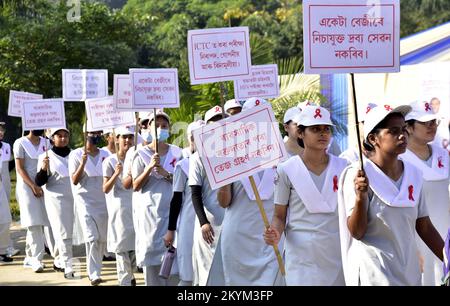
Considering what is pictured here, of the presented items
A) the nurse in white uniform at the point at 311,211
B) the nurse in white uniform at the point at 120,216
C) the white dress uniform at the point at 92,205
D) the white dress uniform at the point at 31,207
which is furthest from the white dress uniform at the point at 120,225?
the nurse in white uniform at the point at 311,211

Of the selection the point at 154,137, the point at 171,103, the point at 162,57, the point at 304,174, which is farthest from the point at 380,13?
the point at 162,57

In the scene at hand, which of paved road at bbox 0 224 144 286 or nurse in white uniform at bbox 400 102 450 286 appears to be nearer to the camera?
nurse in white uniform at bbox 400 102 450 286

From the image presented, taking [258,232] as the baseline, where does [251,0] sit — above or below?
above

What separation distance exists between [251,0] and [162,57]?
1690cm

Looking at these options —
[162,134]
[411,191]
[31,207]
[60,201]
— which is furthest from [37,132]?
[411,191]

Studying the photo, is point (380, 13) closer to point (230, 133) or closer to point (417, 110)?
point (230, 133)

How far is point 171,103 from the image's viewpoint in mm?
10000

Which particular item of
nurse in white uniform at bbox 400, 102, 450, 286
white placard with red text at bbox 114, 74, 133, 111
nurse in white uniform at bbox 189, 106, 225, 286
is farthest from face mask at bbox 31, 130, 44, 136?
nurse in white uniform at bbox 400, 102, 450, 286

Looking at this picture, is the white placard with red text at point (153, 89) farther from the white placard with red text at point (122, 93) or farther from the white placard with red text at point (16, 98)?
the white placard with red text at point (16, 98)

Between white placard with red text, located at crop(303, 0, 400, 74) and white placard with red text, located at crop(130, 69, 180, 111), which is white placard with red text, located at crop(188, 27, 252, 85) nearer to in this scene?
white placard with red text, located at crop(130, 69, 180, 111)

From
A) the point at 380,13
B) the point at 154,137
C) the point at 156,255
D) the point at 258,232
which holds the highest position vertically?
the point at 380,13

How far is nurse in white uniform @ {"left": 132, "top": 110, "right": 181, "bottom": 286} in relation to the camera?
356 inches

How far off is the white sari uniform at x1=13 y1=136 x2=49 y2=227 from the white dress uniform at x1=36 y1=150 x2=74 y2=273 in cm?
54

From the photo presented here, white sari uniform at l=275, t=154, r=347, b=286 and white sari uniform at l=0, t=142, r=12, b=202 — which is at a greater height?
white sari uniform at l=275, t=154, r=347, b=286
